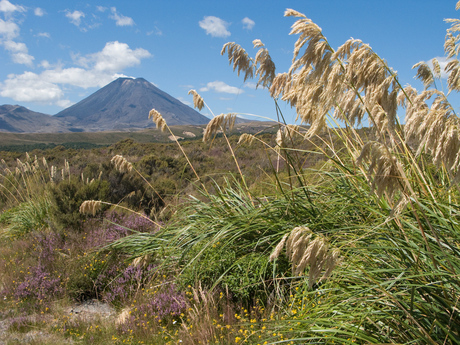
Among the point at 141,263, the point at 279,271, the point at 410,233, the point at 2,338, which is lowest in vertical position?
the point at 2,338

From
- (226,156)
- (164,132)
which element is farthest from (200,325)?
(226,156)

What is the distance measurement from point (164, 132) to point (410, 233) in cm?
381

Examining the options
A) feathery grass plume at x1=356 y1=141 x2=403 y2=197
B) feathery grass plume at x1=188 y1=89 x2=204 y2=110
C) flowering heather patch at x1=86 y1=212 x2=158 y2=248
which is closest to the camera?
feathery grass plume at x1=356 y1=141 x2=403 y2=197

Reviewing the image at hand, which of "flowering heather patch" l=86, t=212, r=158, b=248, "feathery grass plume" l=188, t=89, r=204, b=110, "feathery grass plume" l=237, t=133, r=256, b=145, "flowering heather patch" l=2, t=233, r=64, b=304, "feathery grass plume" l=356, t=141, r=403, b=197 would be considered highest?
"feathery grass plume" l=188, t=89, r=204, b=110

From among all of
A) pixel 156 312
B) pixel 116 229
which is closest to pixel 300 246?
pixel 156 312

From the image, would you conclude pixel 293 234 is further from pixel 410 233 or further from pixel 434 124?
pixel 410 233

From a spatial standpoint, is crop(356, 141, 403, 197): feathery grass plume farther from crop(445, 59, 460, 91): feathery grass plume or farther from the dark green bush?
the dark green bush

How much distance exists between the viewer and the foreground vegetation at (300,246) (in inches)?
82.9

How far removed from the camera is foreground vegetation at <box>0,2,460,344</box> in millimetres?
2105

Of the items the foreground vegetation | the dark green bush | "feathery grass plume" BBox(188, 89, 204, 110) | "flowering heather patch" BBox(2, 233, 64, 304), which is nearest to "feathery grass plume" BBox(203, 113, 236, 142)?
the foreground vegetation

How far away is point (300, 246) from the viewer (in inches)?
67.4

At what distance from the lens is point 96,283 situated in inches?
190

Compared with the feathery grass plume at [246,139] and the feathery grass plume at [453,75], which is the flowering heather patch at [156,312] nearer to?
the feathery grass plume at [246,139]

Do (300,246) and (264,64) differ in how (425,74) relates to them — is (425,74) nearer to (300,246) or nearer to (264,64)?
(264,64)
